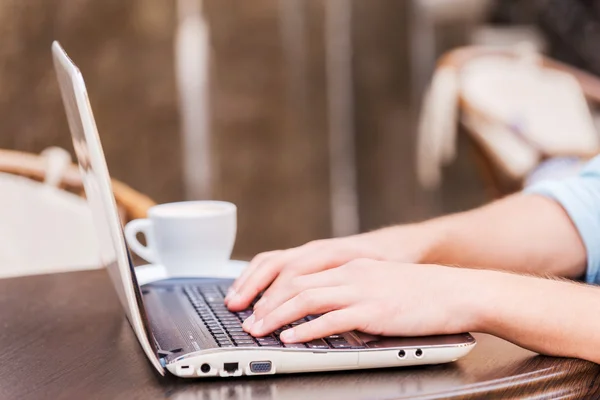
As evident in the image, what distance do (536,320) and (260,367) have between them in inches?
9.4

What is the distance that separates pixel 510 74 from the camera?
2.69m

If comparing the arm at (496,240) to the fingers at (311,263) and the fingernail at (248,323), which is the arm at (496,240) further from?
the fingernail at (248,323)

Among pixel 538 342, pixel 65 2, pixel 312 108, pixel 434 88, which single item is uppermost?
pixel 65 2

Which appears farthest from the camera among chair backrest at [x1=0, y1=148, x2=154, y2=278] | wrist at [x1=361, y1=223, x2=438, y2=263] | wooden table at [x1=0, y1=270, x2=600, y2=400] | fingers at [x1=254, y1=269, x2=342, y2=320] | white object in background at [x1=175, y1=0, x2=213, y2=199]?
white object in background at [x1=175, y1=0, x2=213, y2=199]

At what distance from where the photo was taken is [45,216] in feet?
4.64

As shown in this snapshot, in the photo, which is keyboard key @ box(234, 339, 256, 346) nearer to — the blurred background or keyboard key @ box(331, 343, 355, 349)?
keyboard key @ box(331, 343, 355, 349)

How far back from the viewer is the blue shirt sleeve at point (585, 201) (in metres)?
0.93

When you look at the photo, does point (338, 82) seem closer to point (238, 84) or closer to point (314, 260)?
point (238, 84)

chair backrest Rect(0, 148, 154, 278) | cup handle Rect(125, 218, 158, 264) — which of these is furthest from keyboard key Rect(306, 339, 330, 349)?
chair backrest Rect(0, 148, 154, 278)

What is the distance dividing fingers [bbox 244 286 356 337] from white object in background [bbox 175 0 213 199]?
2.46 meters

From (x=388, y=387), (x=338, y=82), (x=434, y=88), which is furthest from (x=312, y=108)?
(x=388, y=387)

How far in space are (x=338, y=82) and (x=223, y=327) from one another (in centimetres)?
304

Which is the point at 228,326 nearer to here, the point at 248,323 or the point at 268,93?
the point at 248,323

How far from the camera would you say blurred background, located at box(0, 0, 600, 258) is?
2701 mm
